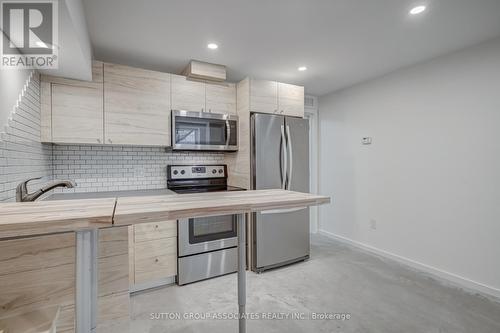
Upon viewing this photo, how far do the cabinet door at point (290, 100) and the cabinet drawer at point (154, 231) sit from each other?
1.89m

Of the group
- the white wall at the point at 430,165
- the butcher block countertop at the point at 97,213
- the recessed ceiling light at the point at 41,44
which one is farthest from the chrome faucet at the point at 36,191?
the white wall at the point at 430,165

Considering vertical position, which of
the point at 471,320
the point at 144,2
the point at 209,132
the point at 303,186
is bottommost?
the point at 471,320

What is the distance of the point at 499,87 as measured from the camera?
7.43 ft

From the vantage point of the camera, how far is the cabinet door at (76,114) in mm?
2217

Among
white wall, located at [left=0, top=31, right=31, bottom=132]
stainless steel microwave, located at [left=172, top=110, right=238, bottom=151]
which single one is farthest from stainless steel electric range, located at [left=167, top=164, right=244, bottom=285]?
white wall, located at [left=0, top=31, right=31, bottom=132]

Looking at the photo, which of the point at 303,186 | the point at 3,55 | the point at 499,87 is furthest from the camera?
the point at 303,186

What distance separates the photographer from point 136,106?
2535mm

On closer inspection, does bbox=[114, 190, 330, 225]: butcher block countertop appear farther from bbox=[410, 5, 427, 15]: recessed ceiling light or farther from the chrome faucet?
bbox=[410, 5, 427, 15]: recessed ceiling light

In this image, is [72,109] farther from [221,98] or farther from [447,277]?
[447,277]

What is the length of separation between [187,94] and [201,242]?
164cm

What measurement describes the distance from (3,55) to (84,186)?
1.40 m

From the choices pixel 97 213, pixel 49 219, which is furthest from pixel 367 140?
pixel 49 219

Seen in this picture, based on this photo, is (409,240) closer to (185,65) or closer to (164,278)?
(164,278)

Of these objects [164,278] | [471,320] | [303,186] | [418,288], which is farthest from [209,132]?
[471,320]
